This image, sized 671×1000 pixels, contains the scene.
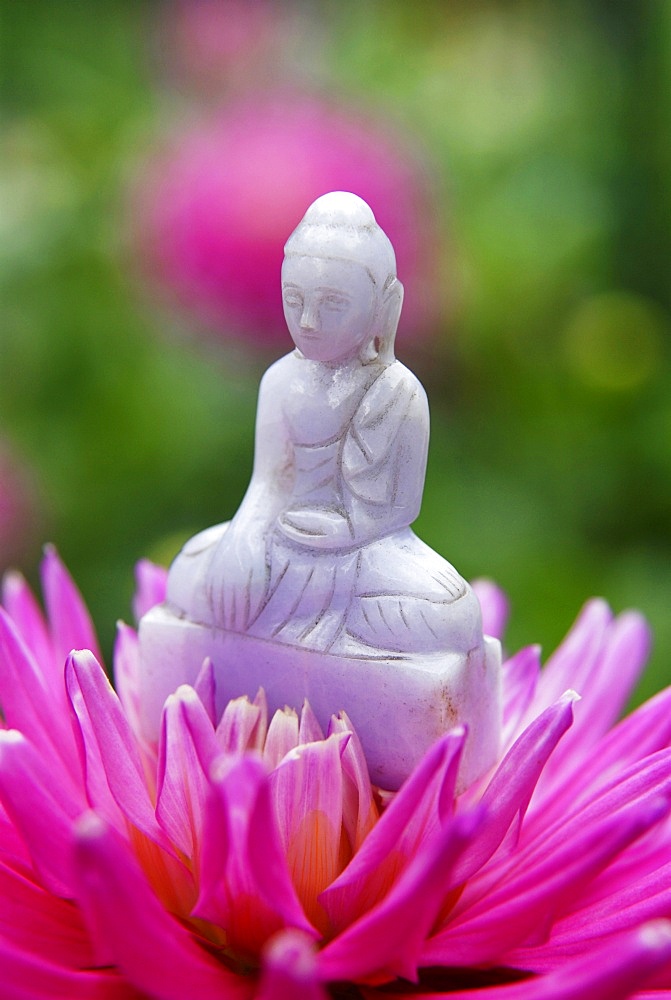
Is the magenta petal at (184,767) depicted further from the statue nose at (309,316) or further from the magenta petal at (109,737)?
the statue nose at (309,316)

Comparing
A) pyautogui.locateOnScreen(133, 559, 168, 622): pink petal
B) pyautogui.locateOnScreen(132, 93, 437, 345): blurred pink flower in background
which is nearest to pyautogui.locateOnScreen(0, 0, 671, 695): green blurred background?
pyautogui.locateOnScreen(132, 93, 437, 345): blurred pink flower in background

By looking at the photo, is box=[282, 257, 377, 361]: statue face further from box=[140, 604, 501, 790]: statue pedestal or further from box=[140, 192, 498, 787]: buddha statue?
box=[140, 604, 501, 790]: statue pedestal

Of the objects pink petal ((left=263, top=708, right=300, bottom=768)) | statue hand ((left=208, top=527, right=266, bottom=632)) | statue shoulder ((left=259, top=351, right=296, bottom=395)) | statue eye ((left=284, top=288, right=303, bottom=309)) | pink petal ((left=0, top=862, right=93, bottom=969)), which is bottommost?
pink petal ((left=0, top=862, right=93, bottom=969))

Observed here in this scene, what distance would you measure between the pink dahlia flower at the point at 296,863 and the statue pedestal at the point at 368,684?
1 centimetres

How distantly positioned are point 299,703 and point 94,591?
3.17 feet

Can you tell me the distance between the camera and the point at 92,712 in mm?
538

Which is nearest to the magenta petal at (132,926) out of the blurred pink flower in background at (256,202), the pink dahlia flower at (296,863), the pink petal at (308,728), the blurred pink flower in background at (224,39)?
the pink dahlia flower at (296,863)

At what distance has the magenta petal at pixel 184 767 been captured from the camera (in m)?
0.51

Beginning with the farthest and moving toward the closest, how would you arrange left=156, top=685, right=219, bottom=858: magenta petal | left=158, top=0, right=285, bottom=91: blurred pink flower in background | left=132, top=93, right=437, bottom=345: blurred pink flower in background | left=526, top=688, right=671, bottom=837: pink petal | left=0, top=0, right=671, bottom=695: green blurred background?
left=158, top=0, right=285, bottom=91: blurred pink flower in background, left=0, top=0, right=671, bottom=695: green blurred background, left=132, top=93, right=437, bottom=345: blurred pink flower in background, left=526, top=688, right=671, bottom=837: pink petal, left=156, top=685, right=219, bottom=858: magenta petal

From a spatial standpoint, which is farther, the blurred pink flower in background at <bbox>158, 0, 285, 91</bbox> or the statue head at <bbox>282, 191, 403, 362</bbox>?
the blurred pink flower in background at <bbox>158, 0, 285, 91</bbox>

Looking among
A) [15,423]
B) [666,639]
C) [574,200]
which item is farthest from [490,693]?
[574,200]

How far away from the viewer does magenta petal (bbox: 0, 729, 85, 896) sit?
0.50 m

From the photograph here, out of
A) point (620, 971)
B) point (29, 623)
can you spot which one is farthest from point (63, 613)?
point (620, 971)

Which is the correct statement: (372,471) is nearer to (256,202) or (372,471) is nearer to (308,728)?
(308,728)
